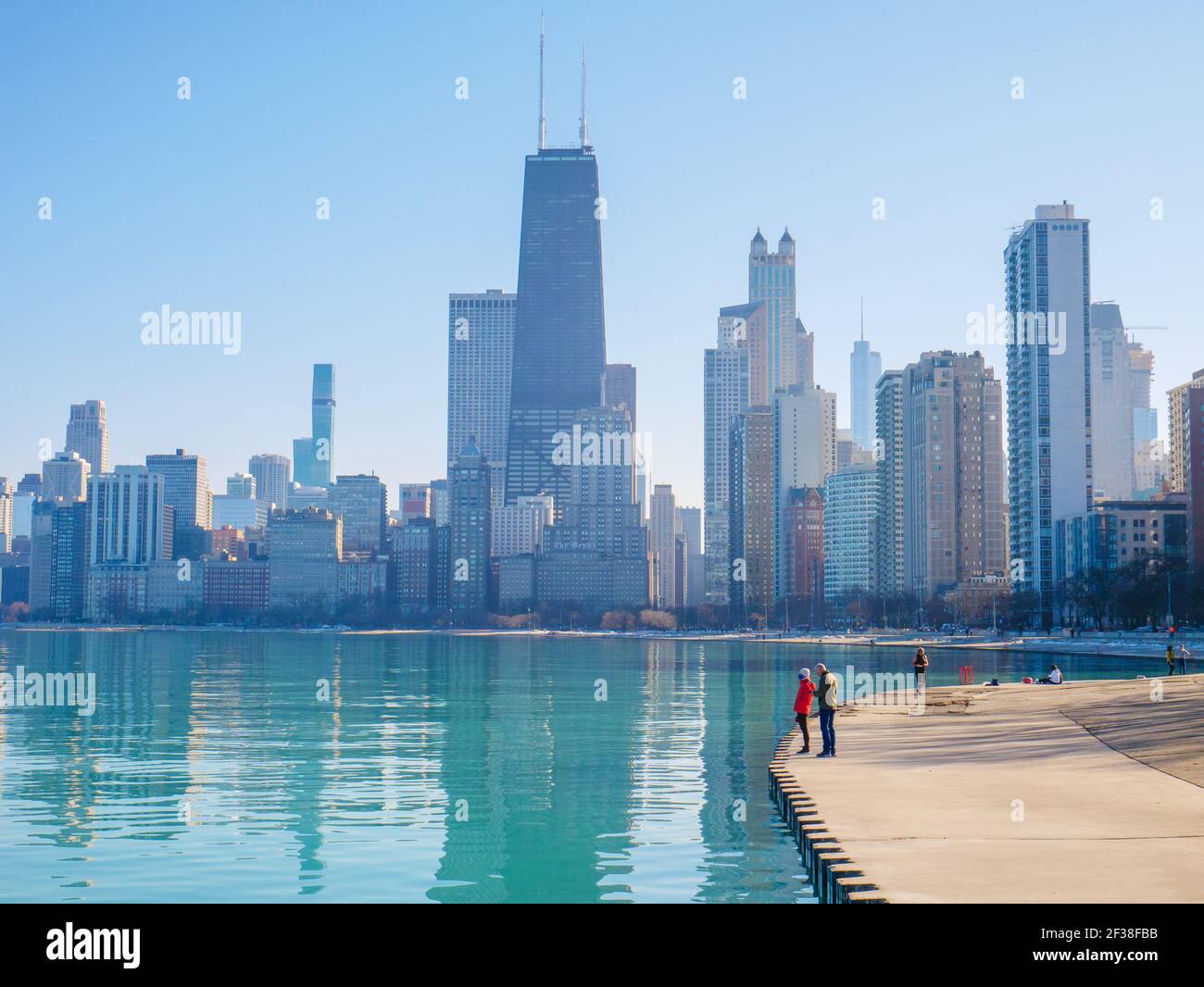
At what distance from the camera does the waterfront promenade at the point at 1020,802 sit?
63.4ft

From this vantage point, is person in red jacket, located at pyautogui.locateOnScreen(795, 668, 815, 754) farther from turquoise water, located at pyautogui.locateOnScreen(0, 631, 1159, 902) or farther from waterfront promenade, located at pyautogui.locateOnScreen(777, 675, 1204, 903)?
turquoise water, located at pyautogui.locateOnScreen(0, 631, 1159, 902)

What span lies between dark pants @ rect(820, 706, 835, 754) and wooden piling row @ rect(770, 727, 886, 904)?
188 cm

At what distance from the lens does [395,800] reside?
3747 cm

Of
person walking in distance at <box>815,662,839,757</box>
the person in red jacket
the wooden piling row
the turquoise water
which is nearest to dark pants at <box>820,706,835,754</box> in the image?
person walking in distance at <box>815,662,839,757</box>

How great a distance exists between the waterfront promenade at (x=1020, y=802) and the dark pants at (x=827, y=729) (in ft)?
1.75

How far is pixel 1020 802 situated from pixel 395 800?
16.9 metres

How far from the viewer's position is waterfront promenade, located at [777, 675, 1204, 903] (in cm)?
1931

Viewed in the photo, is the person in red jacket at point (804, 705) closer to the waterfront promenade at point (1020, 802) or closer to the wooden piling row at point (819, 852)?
the waterfront promenade at point (1020, 802)

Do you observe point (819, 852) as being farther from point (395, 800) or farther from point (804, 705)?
point (395, 800)

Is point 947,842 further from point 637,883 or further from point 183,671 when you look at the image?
point 183,671

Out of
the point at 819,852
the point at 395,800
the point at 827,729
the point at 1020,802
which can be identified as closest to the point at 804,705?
the point at 827,729
